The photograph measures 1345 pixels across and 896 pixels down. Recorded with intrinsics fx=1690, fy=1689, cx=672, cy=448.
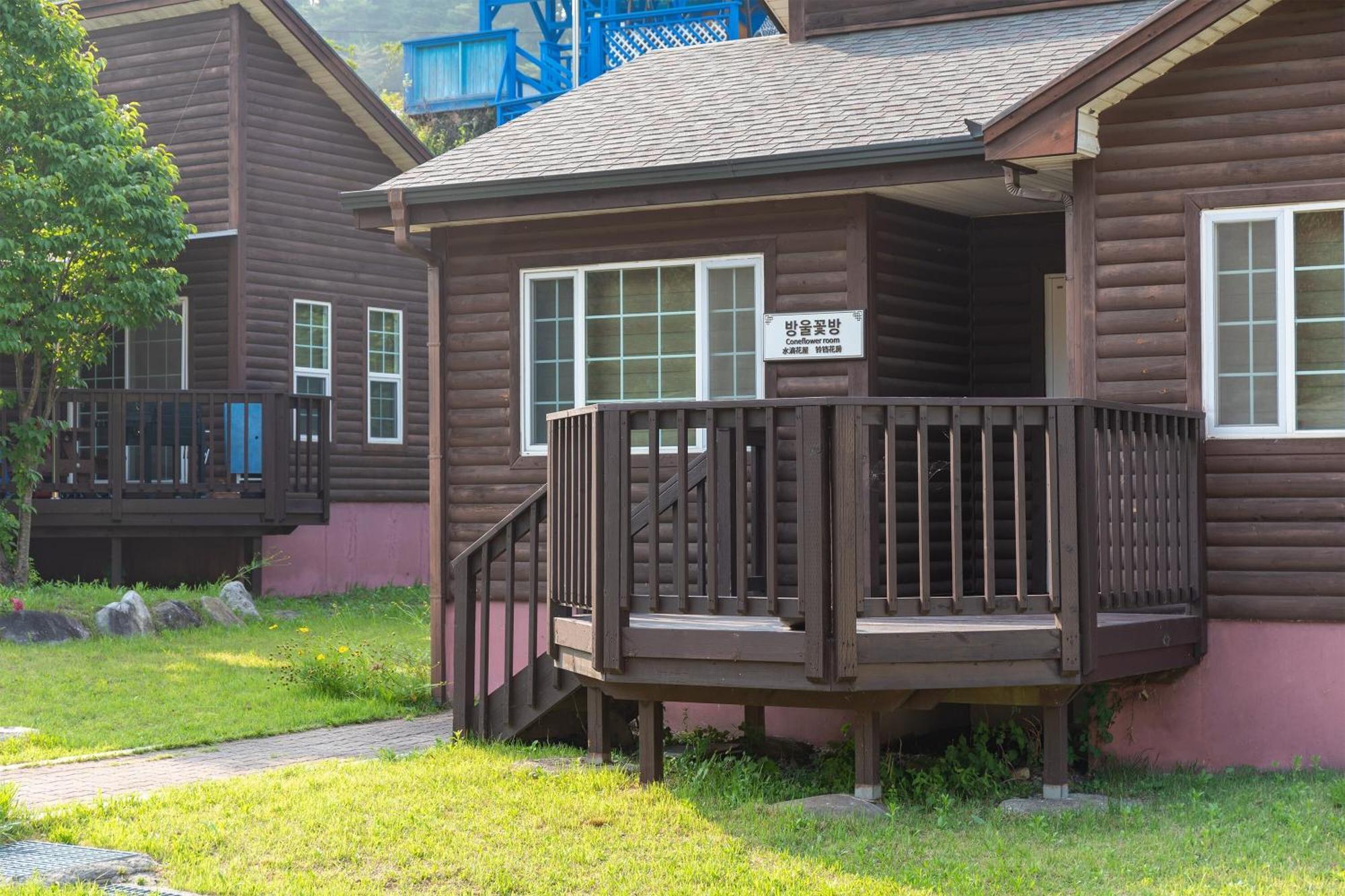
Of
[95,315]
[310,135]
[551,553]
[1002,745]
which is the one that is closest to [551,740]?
[551,553]

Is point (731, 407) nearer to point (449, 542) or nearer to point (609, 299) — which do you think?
point (609, 299)

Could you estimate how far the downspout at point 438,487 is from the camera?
12.4 meters

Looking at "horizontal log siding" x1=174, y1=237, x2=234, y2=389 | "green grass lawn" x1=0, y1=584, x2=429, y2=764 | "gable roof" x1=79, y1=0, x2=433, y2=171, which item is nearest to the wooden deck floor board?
"green grass lawn" x1=0, y1=584, x2=429, y2=764

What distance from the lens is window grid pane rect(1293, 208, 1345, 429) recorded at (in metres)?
9.23

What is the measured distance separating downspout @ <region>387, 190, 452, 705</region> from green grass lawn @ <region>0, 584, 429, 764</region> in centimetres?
54

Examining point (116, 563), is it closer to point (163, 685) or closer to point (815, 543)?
point (163, 685)

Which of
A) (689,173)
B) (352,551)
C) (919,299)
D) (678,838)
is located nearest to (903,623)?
(678,838)

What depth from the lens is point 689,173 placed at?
35.9ft

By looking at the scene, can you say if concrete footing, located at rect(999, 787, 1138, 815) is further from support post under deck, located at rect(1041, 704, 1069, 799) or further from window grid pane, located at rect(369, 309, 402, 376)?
window grid pane, located at rect(369, 309, 402, 376)

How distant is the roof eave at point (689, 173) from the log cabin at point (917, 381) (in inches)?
1.2

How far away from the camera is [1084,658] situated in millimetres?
8102

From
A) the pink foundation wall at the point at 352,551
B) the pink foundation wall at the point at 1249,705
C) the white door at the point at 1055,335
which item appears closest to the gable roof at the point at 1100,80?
the white door at the point at 1055,335

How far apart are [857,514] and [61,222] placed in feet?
37.9

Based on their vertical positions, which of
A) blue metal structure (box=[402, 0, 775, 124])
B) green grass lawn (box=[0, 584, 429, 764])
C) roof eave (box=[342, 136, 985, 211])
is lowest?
green grass lawn (box=[0, 584, 429, 764])
